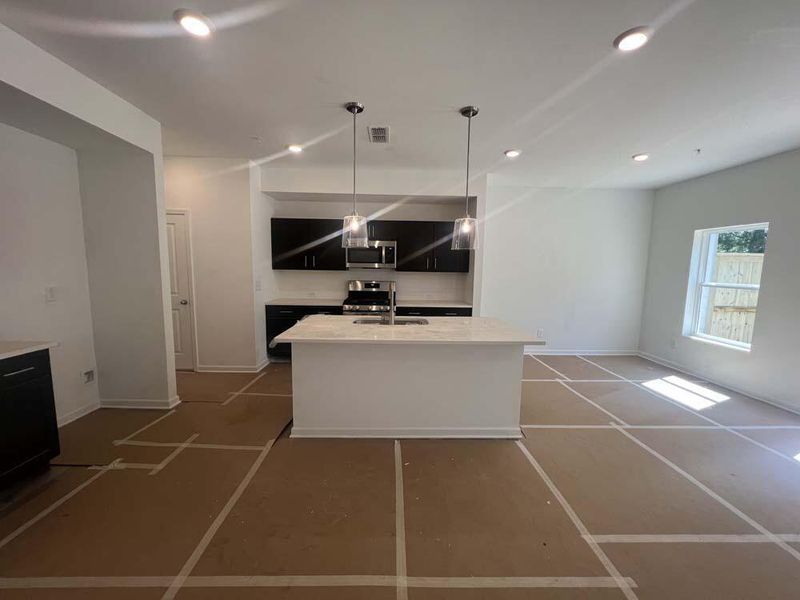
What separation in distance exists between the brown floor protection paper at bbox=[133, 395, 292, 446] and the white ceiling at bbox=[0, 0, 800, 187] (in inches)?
105

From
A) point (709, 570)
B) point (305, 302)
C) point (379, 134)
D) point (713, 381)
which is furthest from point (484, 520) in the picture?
point (713, 381)

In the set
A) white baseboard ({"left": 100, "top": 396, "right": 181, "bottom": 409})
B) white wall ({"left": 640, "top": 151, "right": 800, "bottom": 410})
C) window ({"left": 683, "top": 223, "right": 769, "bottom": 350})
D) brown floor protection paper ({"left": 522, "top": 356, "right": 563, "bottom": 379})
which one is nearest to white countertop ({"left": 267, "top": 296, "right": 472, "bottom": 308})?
brown floor protection paper ({"left": 522, "top": 356, "right": 563, "bottom": 379})

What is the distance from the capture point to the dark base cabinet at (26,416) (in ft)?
6.17

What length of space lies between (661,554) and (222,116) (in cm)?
420

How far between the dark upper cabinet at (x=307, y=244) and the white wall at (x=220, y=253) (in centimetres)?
65

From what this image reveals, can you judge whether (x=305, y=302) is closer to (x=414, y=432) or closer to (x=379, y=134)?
(x=379, y=134)

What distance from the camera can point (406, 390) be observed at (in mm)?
2604

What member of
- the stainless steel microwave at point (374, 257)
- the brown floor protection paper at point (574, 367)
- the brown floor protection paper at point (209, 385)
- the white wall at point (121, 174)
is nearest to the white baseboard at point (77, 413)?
the white wall at point (121, 174)

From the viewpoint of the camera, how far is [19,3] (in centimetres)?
157

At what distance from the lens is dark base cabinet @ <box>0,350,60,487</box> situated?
1.88 metres

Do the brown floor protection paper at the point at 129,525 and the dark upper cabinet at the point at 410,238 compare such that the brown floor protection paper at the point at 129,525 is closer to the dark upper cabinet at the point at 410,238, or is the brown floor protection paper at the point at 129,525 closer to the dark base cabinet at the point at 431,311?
the dark base cabinet at the point at 431,311

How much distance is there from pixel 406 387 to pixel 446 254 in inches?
103

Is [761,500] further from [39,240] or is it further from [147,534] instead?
[39,240]

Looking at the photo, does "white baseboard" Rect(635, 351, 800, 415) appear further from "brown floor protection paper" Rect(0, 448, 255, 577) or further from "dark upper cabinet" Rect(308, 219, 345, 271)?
"brown floor protection paper" Rect(0, 448, 255, 577)
